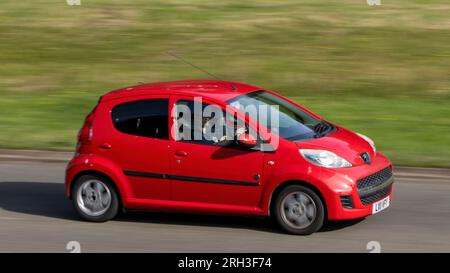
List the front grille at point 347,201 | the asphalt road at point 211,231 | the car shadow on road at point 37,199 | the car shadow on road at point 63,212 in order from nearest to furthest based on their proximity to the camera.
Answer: the asphalt road at point 211,231 < the front grille at point 347,201 < the car shadow on road at point 63,212 < the car shadow on road at point 37,199

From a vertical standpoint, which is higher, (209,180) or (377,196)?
(209,180)

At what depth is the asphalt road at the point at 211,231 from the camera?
9387mm

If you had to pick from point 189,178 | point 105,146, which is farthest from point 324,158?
point 105,146

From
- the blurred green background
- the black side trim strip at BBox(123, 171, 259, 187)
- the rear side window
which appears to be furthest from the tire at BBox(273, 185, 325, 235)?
the blurred green background

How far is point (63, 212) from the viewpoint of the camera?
11.1m

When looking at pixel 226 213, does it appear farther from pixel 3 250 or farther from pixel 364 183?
pixel 3 250

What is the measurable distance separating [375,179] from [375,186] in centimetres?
8

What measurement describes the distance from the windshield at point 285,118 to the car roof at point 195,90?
0.39ft

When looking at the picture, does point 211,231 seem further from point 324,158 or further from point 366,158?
point 366,158

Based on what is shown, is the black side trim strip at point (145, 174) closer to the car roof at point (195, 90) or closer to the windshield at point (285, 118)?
the car roof at point (195, 90)

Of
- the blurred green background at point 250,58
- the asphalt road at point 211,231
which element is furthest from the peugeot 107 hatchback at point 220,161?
the blurred green background at point 250,58

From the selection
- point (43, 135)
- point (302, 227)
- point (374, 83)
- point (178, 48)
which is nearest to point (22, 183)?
point (43, 135)

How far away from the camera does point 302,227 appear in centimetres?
961

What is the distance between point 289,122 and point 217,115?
90cm
